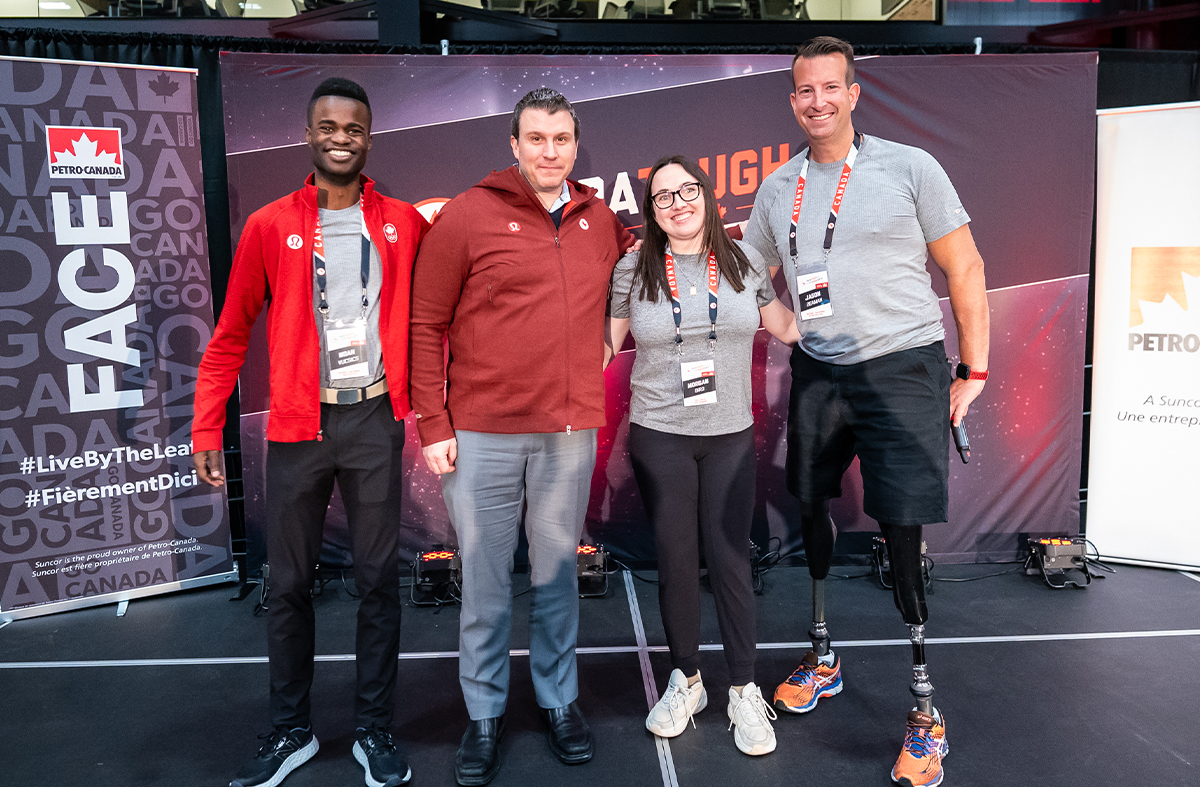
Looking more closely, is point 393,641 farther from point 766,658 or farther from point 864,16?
point 864,16

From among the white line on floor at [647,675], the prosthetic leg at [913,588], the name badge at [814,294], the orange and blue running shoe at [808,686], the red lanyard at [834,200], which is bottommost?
the white line on floor at [647,675]

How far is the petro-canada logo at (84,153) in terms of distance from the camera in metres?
3.09

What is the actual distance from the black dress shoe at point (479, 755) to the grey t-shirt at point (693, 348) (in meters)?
0.94

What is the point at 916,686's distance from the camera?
6.89 ft

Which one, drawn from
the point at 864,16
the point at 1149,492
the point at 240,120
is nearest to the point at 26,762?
the point at 240,120

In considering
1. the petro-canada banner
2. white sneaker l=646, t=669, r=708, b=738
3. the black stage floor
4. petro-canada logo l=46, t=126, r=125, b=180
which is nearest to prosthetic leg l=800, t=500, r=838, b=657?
the black stage floor

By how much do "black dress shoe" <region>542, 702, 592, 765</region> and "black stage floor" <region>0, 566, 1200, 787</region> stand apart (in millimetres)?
35

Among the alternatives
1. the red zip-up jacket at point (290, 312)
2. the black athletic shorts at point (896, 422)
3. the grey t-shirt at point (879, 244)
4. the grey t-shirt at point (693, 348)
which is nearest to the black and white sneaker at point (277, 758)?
the red zip-up jacket at point (290, 312)

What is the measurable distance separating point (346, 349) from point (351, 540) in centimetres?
51

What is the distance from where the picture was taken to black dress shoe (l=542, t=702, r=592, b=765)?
2137 mm

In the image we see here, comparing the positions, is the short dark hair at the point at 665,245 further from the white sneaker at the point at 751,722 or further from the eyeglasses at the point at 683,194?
the white sneaker at the point at 751,722

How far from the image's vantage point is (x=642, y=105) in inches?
138

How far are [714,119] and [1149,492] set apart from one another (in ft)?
8.63

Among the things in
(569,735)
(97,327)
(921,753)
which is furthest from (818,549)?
(97,327)
